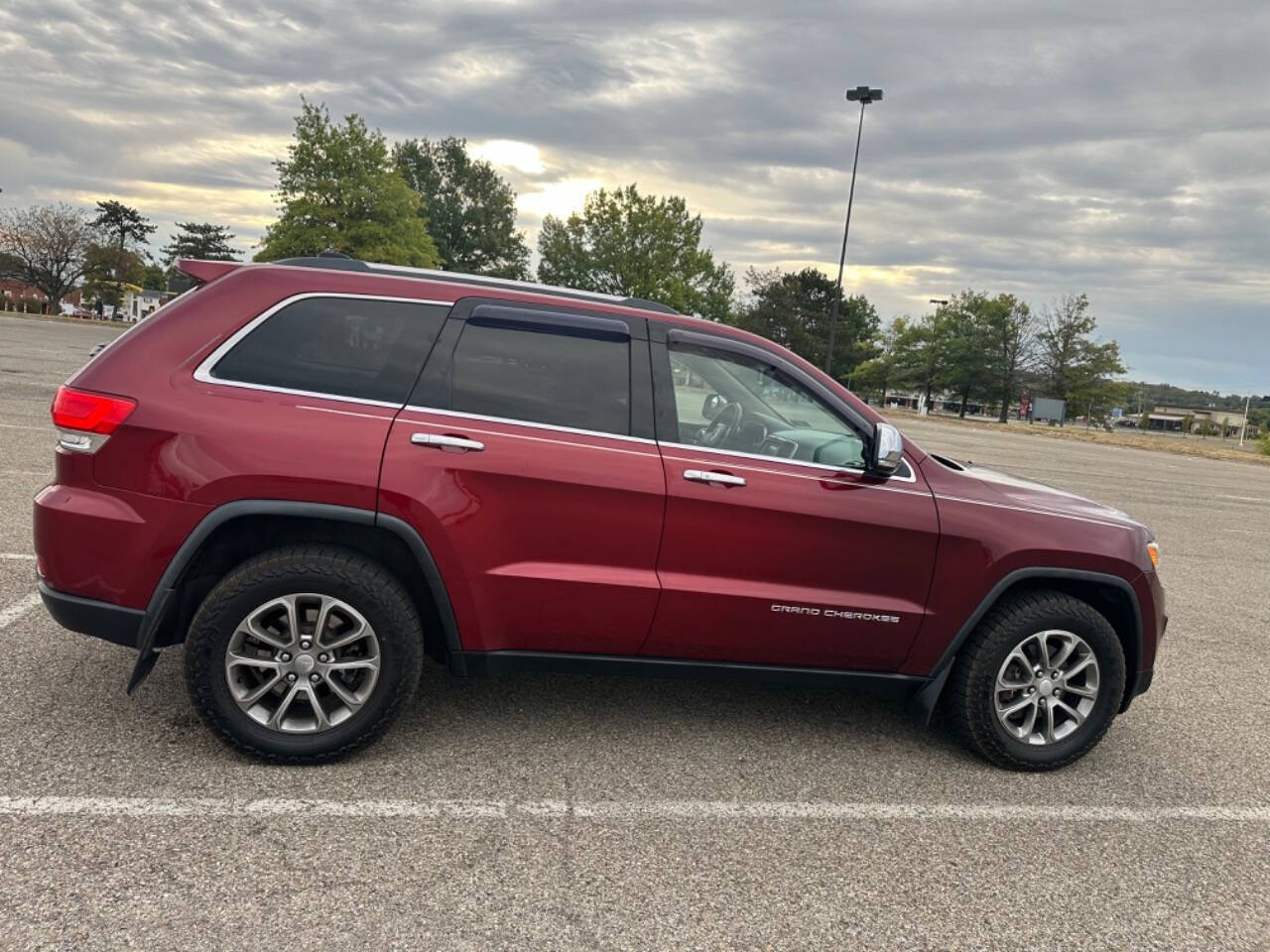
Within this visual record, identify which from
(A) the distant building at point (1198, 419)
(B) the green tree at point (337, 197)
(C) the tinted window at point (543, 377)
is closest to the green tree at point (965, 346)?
(A) the distant building at point (1198, 419)

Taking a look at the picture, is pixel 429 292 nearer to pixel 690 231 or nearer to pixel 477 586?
pixel 477 586

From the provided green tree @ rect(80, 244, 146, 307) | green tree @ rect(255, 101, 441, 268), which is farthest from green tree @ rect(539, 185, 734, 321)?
green tree @ rect(80, 244, 146, 307)

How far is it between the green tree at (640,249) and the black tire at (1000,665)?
54.7m

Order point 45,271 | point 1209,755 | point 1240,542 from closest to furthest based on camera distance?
point 1209,755, point 1240,542, point 45,271

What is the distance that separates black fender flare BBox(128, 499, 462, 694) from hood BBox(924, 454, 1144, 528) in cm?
211

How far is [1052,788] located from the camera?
3.67 m

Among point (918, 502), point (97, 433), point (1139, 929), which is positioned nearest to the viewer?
point (1139, 929)

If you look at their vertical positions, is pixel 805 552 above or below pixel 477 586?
above

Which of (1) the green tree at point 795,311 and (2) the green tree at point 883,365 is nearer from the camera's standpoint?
(1) the green tree at point 795,311

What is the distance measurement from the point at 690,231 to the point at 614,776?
2356 inches

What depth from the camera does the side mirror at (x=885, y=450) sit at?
342cm

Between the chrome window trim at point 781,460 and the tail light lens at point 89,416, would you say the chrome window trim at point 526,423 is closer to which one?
the chrome window trim at point 781,460

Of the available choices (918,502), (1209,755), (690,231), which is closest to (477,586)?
(918,502)

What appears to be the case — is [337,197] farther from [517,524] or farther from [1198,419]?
[1198,419]
